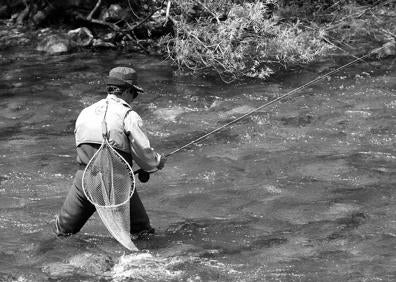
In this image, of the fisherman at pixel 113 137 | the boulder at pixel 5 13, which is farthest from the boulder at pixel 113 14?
the fisherman at pixel 113 137

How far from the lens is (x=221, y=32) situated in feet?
39.8

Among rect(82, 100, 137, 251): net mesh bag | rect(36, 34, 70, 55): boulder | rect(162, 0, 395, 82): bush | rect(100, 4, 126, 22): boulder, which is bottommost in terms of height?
rect(36, 34, 70, 55): boulder

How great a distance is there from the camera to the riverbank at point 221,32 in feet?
41.1

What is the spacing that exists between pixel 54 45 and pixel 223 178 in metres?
7.58

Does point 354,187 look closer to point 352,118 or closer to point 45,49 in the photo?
point 352,118

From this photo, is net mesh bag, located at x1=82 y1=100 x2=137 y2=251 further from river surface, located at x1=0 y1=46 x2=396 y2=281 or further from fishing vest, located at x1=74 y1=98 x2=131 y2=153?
river surface, located at x1=0 y1=46 x2=396 y2=281

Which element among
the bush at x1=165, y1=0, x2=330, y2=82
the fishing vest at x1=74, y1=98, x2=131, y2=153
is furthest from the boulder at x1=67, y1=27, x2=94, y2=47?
the fishing vest at x1=74, y1=98, x2=131, y2=153

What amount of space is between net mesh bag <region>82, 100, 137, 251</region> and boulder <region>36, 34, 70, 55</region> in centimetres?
937

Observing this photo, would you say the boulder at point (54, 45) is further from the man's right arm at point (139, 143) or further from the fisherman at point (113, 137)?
the man's right arm at point (139, 143)

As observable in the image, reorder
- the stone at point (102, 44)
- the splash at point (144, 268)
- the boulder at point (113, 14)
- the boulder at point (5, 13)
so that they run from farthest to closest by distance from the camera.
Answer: the boulder at point (5, 13)
the boulder at point (113, 14)
the stone at point (102, 44)
the splash at point (144, 268)

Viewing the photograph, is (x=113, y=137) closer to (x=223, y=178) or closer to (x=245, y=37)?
(x=223, y=178)

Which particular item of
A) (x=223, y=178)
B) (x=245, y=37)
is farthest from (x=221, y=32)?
(x=223, y=178)

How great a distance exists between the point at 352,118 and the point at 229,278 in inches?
218

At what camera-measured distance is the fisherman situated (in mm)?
6188
